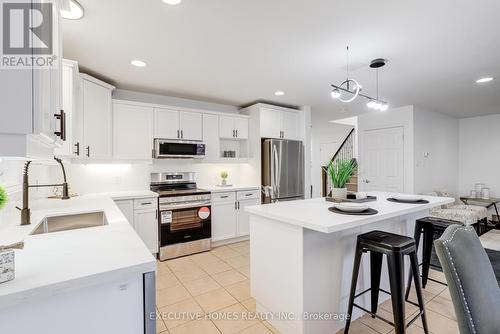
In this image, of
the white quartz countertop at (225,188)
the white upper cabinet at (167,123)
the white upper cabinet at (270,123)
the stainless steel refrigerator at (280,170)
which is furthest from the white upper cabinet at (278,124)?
the white upper cabinet at (167,123)

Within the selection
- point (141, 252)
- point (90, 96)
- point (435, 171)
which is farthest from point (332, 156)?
point (141, 252)

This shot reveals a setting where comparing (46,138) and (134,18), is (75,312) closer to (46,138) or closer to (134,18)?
(46,138)

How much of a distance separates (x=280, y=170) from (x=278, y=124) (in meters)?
0.86

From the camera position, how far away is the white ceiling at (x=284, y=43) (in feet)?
5.92

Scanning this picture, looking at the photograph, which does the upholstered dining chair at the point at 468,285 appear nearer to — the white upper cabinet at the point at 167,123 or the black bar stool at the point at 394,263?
the black bar stool at the point at 394,263

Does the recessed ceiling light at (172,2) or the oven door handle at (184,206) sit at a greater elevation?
the recessed ceiling light at (172,2)

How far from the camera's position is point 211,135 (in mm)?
4121

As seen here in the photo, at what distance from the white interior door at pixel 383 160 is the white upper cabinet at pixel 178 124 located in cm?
371

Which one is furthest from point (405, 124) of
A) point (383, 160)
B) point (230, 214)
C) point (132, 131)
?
point (132, 131)

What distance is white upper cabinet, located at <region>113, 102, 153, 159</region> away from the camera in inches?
132

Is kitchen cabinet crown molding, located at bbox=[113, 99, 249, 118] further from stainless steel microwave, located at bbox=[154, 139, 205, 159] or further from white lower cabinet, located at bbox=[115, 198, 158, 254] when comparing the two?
white lower cabinet, located at bbox=[115, 198, 158, 254]

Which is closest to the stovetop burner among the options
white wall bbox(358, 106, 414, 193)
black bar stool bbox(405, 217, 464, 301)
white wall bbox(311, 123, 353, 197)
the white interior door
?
black bar stool bbox(405, 217, 464, 301)

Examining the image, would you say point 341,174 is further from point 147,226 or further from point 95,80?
point 95,80

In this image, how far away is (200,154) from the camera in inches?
152
